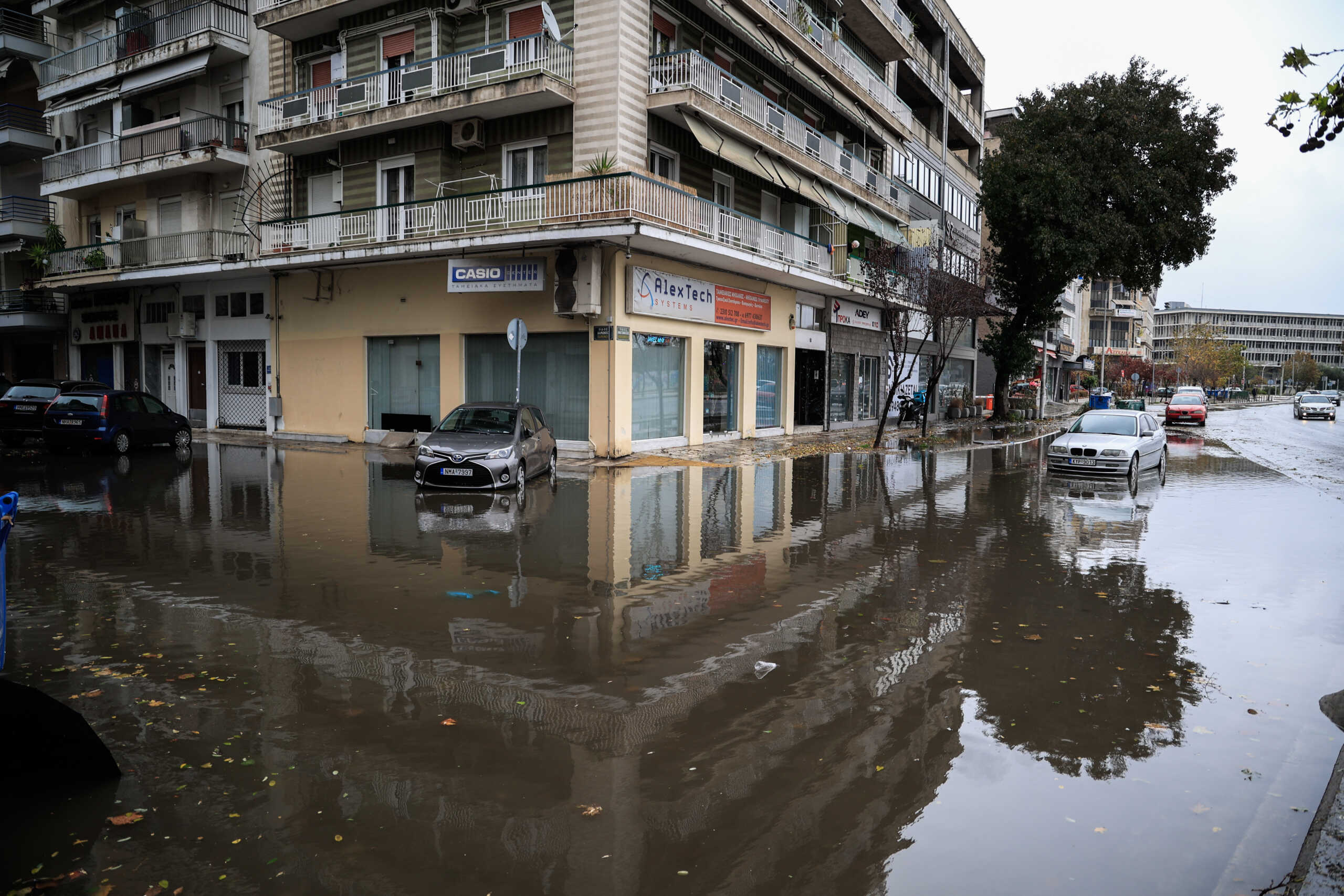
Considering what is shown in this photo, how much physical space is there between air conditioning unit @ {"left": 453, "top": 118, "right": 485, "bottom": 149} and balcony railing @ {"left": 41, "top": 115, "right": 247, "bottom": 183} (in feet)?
29.8

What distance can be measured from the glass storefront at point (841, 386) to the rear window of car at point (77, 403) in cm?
2220

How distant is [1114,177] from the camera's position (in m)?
31.6

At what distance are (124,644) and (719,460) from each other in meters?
15.5

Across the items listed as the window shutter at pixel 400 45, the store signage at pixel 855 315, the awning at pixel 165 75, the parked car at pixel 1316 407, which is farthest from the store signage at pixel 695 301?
A: the parked car at pixel 1316 407

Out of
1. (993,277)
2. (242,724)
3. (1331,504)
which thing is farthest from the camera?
(993,277)

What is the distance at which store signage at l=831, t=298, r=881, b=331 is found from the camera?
30875 millimetres

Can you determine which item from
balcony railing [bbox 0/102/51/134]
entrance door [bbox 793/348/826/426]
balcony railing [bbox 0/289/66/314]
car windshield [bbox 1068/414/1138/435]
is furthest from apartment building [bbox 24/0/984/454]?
car windshield [bbox 1068/414/1138/435]

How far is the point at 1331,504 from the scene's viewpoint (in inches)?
575

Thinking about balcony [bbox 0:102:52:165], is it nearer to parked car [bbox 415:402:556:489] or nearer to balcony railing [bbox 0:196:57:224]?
balcony railing [bbox 0:196:57:224]

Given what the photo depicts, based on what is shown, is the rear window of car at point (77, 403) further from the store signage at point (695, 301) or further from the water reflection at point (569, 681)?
the store signage at point (695, 301)

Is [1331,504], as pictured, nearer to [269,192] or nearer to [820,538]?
[820,538]

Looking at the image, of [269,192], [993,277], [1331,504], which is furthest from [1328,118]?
[993,277]

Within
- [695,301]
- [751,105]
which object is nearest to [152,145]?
[695,301]

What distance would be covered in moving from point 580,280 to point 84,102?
22537mm
